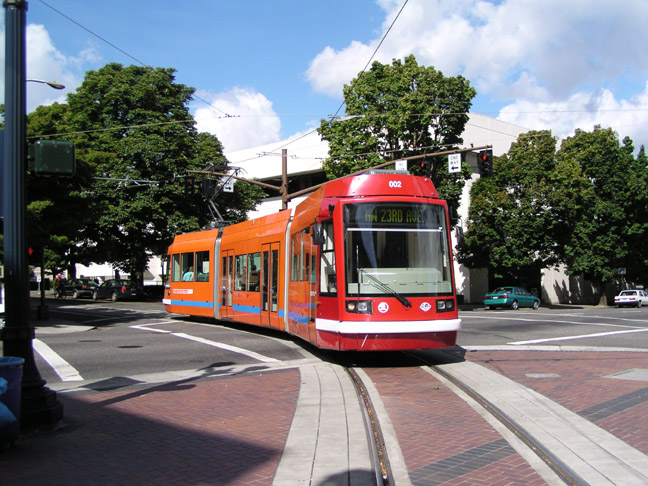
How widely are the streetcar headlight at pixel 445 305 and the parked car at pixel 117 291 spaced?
123 feet

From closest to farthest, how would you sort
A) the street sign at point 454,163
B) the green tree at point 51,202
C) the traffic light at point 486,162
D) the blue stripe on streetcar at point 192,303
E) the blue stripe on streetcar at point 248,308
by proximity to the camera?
the blue stripe on streetcar at point 248,308
the green tree at point 51,202
the blue stripe on streetcar at point 192,303
the traffic light at point 486,162
the street sign at point 454,163

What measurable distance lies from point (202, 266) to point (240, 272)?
3577mm

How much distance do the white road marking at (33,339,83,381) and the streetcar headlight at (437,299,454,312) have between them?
248 inches

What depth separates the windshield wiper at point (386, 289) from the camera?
34.3ft

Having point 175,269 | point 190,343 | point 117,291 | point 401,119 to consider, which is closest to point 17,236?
point 190,343

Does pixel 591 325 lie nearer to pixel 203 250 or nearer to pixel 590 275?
pixel 203 250

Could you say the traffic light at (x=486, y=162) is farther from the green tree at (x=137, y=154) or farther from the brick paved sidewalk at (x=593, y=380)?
the green tree at (x=137, y=154)

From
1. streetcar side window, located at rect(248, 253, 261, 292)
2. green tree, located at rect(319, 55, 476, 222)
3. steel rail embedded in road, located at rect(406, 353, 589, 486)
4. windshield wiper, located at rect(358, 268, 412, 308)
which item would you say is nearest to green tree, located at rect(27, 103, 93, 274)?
streetcar side window, located at rect(248, 253, 261, 292)

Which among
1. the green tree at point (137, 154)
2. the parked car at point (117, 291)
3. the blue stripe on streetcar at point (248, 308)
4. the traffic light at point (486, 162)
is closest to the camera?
the blue stripe on streetcar at point (248, 308)

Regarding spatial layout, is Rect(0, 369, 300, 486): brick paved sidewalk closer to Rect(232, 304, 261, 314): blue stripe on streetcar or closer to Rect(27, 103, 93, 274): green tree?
Rect(232, 304, 261, 314): blue stripe on streetcar

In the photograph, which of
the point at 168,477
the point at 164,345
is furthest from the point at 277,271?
the point at 168,477

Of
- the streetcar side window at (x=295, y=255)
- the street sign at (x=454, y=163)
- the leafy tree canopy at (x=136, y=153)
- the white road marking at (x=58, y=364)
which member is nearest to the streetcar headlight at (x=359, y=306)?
the streetcar side window at (x=295, y=255)

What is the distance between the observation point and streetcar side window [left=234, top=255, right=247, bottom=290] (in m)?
18.1

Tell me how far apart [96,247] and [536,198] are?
2965 centimetres
